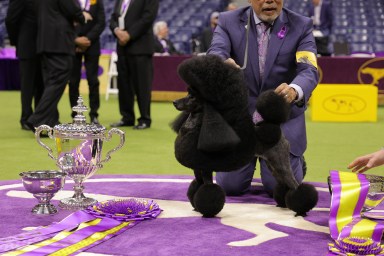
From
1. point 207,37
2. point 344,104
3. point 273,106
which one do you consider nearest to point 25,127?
point 344,104

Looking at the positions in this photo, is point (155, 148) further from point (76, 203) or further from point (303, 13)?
point (303, 13)

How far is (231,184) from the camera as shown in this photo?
3.34 meters

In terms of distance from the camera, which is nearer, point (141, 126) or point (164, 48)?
point (141, 126)

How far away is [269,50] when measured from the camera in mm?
3215

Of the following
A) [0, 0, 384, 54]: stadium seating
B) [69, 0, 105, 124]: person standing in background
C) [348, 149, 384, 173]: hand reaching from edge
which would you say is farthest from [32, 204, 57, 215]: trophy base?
[0, 0, 384, 54]: stadium seating

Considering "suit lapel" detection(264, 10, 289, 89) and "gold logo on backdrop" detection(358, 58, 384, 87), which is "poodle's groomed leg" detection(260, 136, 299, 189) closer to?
"suit lapel" detection(264, 10, 289, 89)

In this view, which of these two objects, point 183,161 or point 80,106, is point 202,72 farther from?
point 80,106

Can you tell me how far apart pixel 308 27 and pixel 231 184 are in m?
0.86

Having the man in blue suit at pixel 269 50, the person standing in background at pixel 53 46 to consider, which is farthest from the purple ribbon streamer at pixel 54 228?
the person standing in background at pixel 53 46

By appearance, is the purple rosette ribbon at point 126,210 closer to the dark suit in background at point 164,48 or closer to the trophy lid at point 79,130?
the trophy lid at point 79,130

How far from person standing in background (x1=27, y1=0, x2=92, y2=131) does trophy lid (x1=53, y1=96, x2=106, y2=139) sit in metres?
2.65

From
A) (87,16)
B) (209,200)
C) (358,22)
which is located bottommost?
(209,200)

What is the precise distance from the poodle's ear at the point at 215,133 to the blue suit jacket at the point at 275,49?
0.64 metres

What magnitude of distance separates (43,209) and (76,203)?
0.18 m
